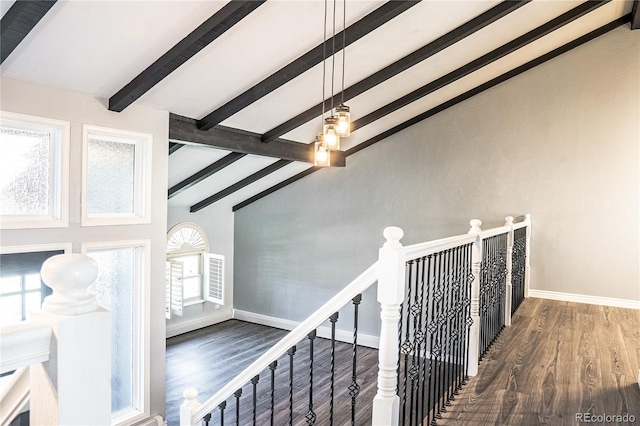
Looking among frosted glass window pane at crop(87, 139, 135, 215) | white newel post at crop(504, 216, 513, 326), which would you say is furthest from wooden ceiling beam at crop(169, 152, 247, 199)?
white newel post at crop(504, 216, 513, 326)

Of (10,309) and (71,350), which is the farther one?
(10,309)

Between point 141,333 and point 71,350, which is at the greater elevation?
point 71,350

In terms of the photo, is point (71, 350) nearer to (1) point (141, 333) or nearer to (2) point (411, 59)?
(1) point (141, 333)

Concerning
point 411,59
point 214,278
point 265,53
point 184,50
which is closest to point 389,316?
point 184,50

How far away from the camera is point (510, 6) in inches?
151

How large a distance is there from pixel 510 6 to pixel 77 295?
426cm

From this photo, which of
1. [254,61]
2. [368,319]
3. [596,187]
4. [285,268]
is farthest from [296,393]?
[596,187]

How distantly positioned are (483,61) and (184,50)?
11.5ft

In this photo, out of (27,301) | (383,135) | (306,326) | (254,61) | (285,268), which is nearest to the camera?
(306,326)

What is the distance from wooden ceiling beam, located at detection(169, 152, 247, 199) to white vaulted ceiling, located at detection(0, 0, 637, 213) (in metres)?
0.06

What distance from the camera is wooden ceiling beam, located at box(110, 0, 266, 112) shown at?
2.82m

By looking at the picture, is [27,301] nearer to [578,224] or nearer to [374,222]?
Answer: [374,222]

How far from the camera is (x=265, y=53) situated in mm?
3639

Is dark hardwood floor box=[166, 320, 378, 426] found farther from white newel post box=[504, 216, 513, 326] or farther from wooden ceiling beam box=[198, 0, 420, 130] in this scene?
wooden ceiling beam box=[198, 0, 420, 130]
